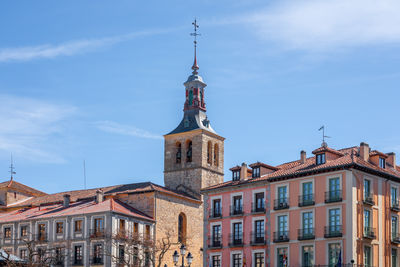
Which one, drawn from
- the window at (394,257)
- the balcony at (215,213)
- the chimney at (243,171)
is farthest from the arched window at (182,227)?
the window at (394,257)

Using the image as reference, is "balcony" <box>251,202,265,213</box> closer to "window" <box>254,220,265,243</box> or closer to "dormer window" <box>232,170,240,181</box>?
"window" <box>254,220,265,243</box>

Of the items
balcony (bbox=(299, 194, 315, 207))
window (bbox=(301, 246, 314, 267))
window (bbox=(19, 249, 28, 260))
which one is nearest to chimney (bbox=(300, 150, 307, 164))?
balcony (bbox=(299, 194, 315, 207))

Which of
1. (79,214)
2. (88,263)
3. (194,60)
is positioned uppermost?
(194,60)

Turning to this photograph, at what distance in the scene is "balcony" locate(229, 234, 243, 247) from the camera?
61.3 metres

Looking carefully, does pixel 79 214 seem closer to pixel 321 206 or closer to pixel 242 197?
pixel 242 197

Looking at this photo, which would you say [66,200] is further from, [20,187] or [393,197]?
[393,197]

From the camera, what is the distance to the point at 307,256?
2240 inches

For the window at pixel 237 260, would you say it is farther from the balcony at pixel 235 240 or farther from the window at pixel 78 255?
the window at pixel 78 255

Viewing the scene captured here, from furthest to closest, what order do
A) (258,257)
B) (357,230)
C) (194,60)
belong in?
(194,60) → (258,257) → (357,230)

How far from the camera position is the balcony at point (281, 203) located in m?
59.2

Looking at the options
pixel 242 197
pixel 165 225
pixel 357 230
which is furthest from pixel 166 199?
pixel 357 230

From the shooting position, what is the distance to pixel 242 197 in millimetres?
62656

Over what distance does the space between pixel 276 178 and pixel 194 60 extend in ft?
118

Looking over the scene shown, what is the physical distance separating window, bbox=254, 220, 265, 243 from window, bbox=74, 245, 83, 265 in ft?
63.2
